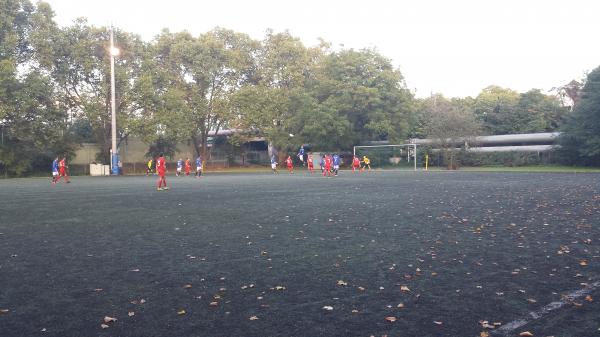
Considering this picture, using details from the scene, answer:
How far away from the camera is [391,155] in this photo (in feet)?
178

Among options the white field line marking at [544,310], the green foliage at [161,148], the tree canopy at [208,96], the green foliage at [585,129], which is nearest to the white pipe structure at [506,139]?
the tree canopy at [208,96]

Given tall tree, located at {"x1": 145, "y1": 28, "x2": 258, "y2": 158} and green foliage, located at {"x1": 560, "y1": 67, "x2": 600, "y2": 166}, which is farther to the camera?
tall tree, located at {"x1": 145, "y1": 28, "x2": 258, "y2": 158}

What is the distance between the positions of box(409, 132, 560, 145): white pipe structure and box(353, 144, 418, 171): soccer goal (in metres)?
1.97

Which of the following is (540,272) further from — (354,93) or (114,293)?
(354,93)

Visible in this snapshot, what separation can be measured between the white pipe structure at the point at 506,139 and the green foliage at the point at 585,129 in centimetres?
305

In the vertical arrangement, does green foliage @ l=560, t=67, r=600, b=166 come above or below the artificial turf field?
above

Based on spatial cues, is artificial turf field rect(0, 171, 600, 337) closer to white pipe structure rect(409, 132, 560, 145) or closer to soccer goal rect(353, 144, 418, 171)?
white pipe structure rect(409, 132, 560, 145)

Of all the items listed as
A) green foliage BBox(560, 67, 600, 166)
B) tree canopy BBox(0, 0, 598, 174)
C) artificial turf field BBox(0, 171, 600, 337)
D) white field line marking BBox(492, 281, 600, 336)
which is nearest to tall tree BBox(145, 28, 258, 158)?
tree canopy BBox(0, 0, 598, 174)

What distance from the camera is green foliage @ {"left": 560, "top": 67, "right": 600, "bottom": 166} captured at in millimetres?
43188

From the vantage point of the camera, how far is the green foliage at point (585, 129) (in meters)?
43.2

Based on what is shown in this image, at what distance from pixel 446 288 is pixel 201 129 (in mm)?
54388

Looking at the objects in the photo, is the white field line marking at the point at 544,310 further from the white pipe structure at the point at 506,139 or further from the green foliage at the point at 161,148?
the green foliage at the point at 161,148

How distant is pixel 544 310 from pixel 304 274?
3.07 metres

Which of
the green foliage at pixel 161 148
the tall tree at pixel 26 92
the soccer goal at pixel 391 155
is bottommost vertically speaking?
the soccer goal at pixel 391 155
